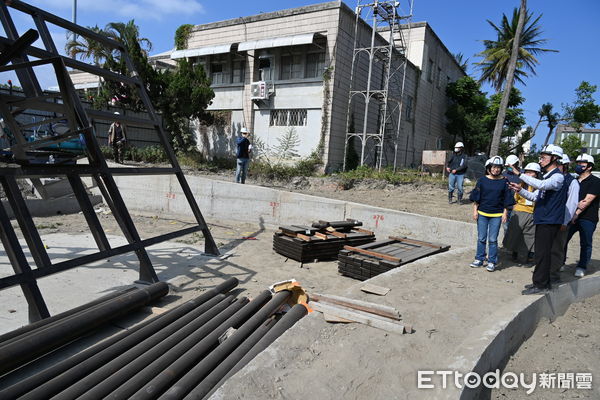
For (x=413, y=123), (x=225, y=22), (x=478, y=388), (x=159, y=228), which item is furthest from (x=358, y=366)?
(x=413, y=123)

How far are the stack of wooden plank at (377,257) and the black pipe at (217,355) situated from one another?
223 centimetres

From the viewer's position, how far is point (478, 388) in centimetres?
294

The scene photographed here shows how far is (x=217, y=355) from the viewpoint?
321 centimetres

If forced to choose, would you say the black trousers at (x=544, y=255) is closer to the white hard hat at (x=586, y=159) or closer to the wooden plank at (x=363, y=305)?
the white hard hat at (x=586, y=159)

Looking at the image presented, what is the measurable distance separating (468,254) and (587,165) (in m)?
2.41

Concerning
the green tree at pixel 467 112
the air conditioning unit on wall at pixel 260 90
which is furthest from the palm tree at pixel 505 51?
the air conditioning unit on wall at pixel 260 90

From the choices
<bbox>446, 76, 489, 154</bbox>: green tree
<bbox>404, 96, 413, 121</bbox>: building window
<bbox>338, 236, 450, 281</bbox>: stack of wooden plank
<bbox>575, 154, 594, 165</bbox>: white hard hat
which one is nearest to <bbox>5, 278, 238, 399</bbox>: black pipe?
<bbox>338, 236, 450, 281</bbox>: stack of wooden plank

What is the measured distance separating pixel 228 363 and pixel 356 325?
1270 millimetres

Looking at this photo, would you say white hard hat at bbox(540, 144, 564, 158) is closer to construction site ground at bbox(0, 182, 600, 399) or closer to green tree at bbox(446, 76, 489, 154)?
construction site ground at bbox(0, 182, 600, 399)

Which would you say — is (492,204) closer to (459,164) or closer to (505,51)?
(459,164)

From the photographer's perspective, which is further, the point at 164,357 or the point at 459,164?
the point at 459,164

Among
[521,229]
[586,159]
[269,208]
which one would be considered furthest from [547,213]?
[269,208]

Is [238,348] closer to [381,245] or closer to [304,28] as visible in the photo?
[381,245]

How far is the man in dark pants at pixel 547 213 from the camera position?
4.80m
